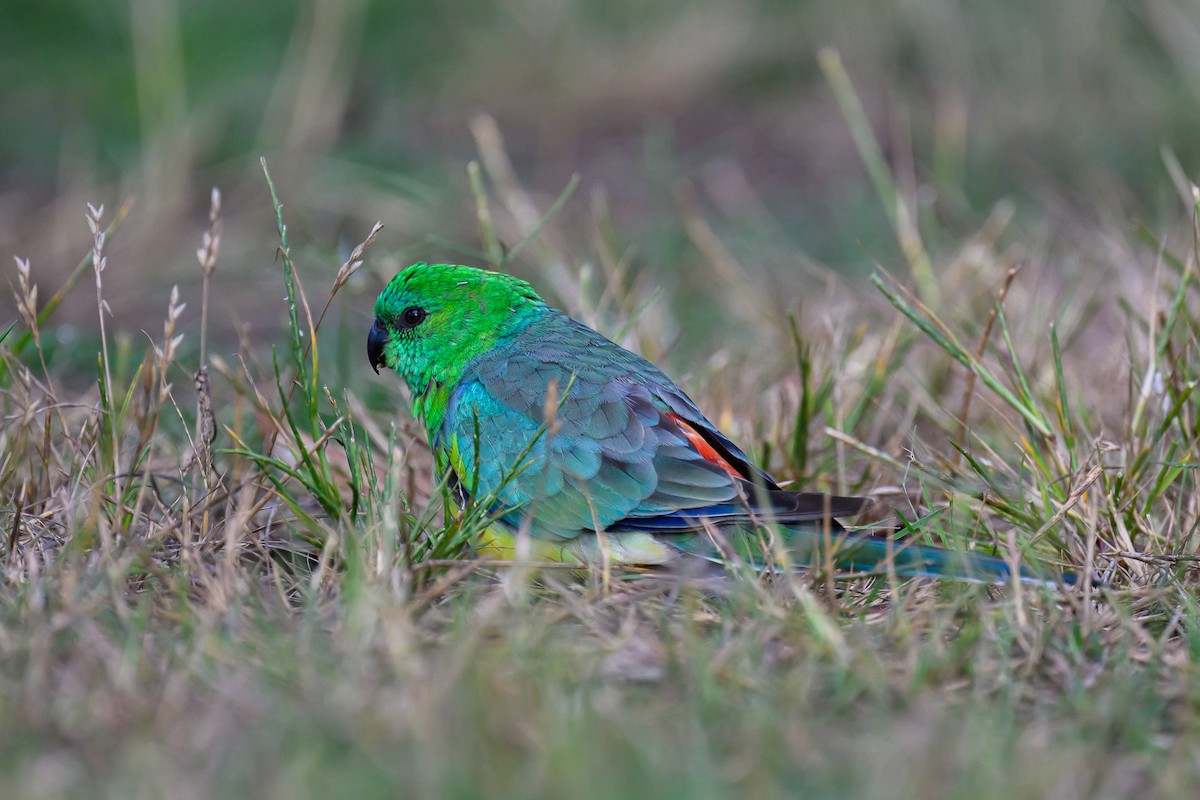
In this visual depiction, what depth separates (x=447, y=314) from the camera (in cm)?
324

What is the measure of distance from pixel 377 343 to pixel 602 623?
1.28 meters

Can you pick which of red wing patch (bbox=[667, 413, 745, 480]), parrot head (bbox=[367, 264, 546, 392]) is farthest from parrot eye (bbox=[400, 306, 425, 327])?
red wing patch (bbox=[667, 413, 745, 480])

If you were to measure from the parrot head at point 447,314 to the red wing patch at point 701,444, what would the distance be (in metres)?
0.55

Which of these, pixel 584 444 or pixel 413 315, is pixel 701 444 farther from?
pixel 413 315

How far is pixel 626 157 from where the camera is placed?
24.1 ft

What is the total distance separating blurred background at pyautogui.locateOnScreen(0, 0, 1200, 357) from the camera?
5500 mm

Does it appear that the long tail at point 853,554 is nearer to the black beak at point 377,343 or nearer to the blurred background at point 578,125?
the black beak at point 377,343

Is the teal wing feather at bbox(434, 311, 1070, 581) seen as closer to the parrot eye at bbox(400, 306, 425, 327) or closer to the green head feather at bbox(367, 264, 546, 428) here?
the green head feather at bbox(367, 264, 546, 428)

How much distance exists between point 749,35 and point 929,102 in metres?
Result: 1.38

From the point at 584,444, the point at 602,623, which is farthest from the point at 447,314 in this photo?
the point at 602,623

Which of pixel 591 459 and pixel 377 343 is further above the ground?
pixel 377 343

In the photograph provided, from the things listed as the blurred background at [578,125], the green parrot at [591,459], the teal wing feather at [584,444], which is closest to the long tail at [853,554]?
the green parrot at [591,459]

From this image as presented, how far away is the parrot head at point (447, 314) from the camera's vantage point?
3227mm

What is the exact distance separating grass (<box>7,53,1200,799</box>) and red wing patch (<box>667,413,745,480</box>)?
0.93 ft
